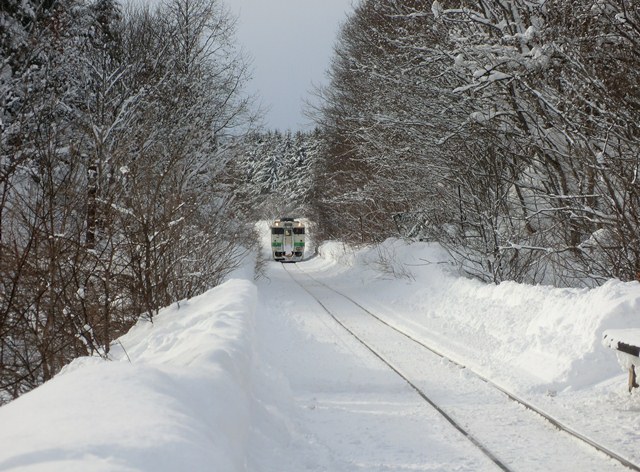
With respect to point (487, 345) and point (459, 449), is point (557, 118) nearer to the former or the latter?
point (487, 345)

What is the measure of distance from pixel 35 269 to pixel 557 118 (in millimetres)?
11259

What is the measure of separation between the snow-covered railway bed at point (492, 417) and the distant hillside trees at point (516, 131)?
399 centimetres

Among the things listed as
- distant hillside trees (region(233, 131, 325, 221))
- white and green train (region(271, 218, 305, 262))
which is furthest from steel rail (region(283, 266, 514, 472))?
distant hillside trees (region(233, 131, 325, 221))

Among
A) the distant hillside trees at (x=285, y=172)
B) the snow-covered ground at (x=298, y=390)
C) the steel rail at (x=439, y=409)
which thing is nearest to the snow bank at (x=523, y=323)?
the snow-covered ground at (x=298, y=390)

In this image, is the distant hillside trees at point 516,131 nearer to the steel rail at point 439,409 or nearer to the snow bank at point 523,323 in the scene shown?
the snow bank at point 523,323

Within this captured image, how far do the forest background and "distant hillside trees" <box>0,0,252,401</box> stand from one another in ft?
0.27

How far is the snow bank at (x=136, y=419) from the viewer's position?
291cm

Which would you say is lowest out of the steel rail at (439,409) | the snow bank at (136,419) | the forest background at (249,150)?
the steel rail at (439,409)

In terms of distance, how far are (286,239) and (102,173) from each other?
39.7 meters

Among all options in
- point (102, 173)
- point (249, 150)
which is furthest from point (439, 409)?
point (249, 150)

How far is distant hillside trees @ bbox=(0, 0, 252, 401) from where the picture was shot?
784 centimetres

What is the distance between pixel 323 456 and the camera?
5.67 meters

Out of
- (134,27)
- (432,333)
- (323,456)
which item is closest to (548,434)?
(323,456)

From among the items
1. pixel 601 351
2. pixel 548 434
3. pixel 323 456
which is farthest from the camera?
pixel 601 351
